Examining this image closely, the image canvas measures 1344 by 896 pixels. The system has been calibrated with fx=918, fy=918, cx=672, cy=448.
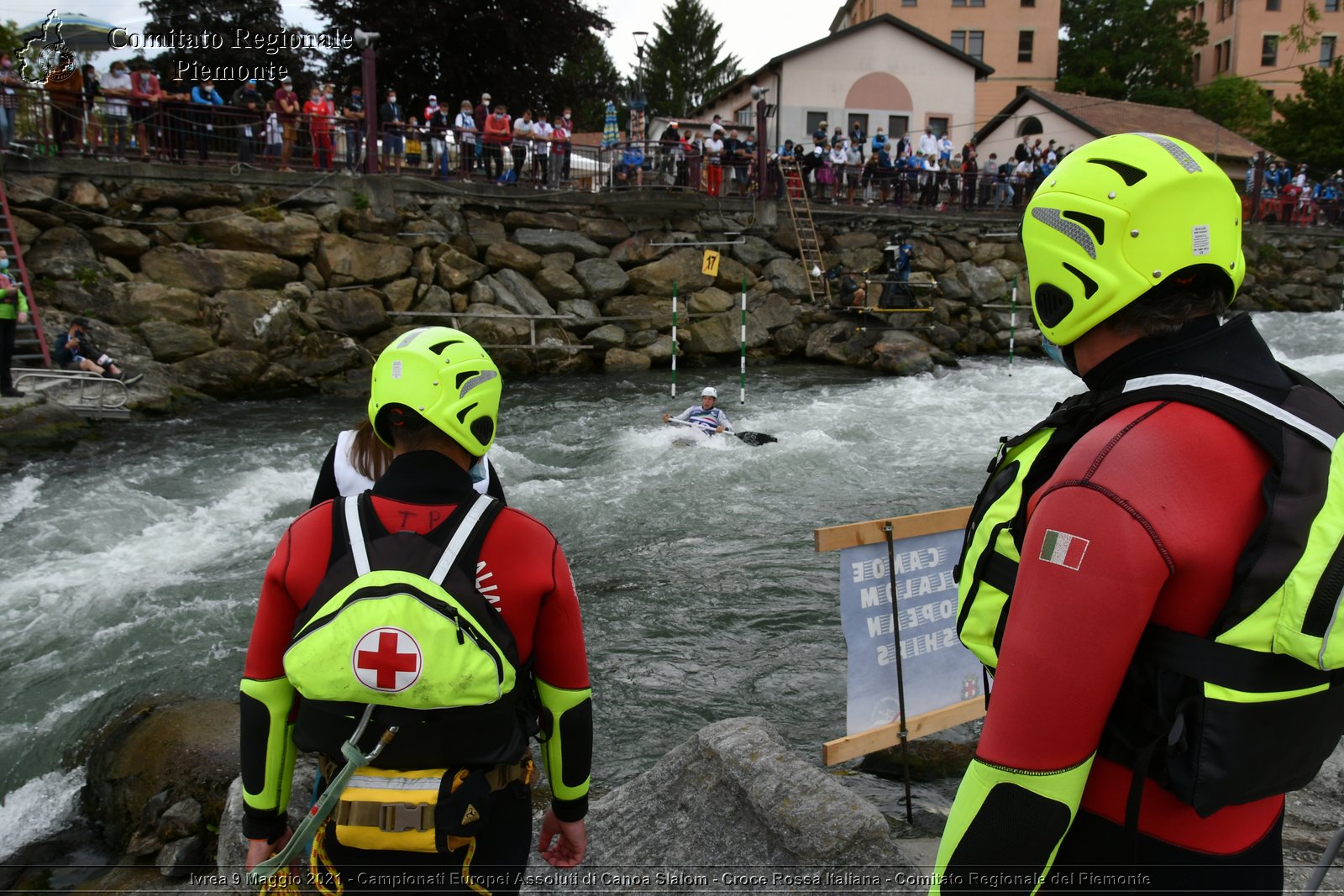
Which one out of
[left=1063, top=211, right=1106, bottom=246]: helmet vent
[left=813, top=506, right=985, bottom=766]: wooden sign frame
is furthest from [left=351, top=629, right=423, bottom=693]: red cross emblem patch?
[left=813, top=506, right=985, bottom=766]: wooden sign frame

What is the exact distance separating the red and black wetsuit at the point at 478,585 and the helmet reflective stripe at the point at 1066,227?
1.18m

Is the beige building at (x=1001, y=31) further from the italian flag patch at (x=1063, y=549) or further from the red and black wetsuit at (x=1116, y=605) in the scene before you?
the italian flag patch at (x=1063, y=549)

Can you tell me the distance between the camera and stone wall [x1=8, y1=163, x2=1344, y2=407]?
1488cm

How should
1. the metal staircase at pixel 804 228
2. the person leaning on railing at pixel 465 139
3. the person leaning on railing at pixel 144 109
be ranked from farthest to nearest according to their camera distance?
the metal staircase at pixel 804 228, the person leaning on railing at pixel 465 139, the person leaning on railing at pixel 144 109

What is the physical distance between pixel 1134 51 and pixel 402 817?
54.6 meters

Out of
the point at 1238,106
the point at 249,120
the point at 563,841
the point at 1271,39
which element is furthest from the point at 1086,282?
the point at 1271,39

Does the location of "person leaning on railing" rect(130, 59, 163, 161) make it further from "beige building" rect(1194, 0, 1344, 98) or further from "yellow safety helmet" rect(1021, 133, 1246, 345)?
"beige building" rect(1194, 0, 1344, 98)

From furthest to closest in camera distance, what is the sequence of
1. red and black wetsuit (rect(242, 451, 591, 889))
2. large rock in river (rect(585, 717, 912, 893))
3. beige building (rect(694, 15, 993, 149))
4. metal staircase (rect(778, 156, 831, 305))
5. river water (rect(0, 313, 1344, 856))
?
beige building (rect(694, 15, 993, 149)) → metal staircase (rect(778, 156, 831, 305)) → river water (rect(0, 313, 1344, 856)) → large rock in river (rect(585, 717, 912, 893)) → red and black wetsuit (rect(242, 451, 591, 889))

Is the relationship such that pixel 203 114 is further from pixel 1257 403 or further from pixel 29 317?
pixel 1257 403

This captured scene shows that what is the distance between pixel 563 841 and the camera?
232 centimetres

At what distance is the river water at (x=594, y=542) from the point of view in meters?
5.71

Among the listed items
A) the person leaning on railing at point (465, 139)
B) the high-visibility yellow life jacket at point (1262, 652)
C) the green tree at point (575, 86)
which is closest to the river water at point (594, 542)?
the high-visibility yellow life jacket at point (1262, 652)

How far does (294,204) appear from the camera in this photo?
16.9m

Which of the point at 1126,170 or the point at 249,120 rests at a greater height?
the point at 249,120
